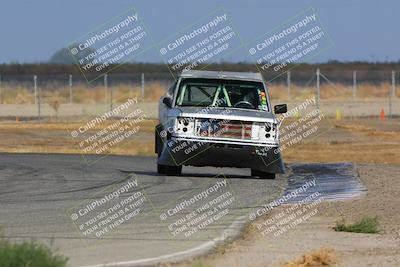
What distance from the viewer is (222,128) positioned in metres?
23.3

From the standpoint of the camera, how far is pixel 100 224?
1564 cm

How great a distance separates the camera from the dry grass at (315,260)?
479 inches

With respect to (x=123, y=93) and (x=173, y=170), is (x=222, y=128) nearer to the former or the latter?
(x=173, y=170)

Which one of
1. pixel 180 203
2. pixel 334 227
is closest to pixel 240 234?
pixel 334 227

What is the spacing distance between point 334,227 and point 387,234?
813mm

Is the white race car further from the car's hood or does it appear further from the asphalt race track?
the asphalt race track

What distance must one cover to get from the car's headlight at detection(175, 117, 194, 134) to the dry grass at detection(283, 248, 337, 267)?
10.7m

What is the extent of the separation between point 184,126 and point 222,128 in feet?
2.33

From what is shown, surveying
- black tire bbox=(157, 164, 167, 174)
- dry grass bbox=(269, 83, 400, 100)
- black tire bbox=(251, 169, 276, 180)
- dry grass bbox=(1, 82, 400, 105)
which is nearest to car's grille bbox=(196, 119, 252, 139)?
black tire bbox=(251, 169, 276, 180)

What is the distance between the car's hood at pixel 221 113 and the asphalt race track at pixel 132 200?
3.90 feet

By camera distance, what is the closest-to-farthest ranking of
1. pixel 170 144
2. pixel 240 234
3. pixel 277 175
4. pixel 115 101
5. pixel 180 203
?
1. pixel 240 234
2. pixel 180 203
3. pixel 170 144
4. pixel 277 175
5. pixel 115 101

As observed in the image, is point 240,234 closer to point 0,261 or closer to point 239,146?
point 0,261

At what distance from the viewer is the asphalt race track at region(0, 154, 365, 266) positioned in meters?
13.6

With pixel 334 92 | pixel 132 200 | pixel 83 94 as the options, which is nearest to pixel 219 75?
pixel 132 200
